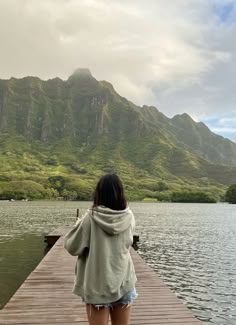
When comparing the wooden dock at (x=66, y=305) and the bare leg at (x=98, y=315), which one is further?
the wooden dock at (x=66, y=305)

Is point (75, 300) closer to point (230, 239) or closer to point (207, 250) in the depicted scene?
point (207, 250)

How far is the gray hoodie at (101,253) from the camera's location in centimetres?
584

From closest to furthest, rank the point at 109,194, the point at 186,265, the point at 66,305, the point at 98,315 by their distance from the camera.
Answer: the point at 98,315
the point at 109,194
the point at 66,305
the point at 186,265

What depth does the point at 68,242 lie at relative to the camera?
5.98 m

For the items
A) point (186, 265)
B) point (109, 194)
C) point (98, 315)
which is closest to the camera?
point (98, 315)

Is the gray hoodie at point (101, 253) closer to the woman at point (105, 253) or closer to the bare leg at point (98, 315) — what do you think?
the woman at point (105, 253)

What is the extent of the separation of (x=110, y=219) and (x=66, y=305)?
7.63 meters

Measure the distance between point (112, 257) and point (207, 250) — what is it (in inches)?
1363

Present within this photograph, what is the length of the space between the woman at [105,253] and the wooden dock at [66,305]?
4997 mm

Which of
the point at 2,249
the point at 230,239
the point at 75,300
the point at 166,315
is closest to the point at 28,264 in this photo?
the point at 2,249

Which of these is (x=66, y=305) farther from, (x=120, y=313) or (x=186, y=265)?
(x=186, y=265)

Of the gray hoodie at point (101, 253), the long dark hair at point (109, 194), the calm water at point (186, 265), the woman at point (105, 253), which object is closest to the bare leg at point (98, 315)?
the woman at point (105, 253)

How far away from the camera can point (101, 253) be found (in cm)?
589

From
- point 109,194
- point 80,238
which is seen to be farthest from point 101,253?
point 109,194
